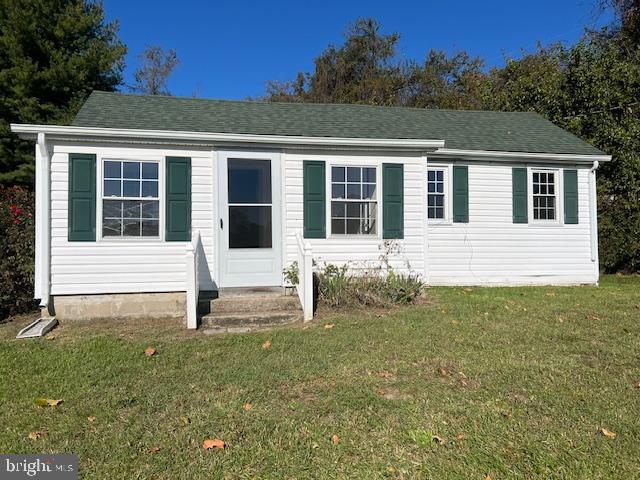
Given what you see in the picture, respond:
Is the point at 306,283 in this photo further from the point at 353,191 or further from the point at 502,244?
the point at 502,244

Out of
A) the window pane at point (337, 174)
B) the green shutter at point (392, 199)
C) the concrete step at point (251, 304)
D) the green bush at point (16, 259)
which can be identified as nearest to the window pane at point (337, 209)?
the window pane at point (337, 174)

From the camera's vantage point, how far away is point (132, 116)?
7.71 m

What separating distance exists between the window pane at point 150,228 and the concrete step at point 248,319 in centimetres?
179

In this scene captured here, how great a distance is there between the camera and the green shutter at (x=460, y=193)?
951 cm

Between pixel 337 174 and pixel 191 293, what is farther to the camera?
pixel 337 174

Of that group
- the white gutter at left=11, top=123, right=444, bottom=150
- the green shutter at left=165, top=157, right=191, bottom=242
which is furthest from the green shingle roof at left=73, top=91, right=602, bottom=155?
the green shutter at left=165, top=157, right=191, bottom=242

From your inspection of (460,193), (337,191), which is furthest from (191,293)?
(460,193)

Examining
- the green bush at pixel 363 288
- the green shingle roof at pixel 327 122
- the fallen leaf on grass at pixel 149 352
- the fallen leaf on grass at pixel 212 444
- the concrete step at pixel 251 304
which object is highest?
the green shingle roof at pixel 327 122

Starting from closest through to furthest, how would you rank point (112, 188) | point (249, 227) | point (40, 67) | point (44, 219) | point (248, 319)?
point (248, 319)
point (44, 219)
point (112, 188)
point (249, 227)
point (40, 67)

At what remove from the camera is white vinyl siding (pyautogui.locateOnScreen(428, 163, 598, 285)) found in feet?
31.7

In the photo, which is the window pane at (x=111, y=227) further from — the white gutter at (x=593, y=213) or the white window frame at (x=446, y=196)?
the white gutter at (x=593, y=213)

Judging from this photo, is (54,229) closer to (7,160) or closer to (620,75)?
(7,160)

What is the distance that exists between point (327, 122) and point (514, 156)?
13.5 ft

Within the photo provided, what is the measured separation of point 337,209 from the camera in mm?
7914
